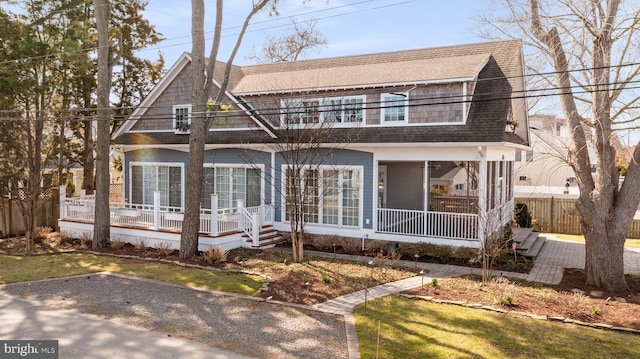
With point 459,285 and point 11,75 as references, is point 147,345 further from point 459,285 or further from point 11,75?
point 11,75

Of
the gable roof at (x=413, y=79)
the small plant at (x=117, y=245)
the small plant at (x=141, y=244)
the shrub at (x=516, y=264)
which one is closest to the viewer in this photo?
the shrub at (x=516, y=264)

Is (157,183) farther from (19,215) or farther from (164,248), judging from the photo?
(19,215)

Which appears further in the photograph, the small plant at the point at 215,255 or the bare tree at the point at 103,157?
the bare tree at the point at 103,157

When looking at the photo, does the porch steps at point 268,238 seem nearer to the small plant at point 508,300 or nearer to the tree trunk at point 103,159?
the tree trunk at point 103,159

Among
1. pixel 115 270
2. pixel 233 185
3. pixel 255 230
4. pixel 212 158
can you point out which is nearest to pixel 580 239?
pixel 255 230

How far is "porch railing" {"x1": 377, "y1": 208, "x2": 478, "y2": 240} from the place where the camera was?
1448 centimetres

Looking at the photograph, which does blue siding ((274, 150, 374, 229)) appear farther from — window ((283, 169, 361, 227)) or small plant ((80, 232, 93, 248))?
small plant ((80, 232, 93, 248))

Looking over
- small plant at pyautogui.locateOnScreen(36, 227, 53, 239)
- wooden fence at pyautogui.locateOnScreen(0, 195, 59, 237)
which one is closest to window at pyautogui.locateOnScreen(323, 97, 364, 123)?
small plant at pyautogui.locateOnScreen(36, 227, 53, 239)

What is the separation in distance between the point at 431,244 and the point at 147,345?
31.7ft

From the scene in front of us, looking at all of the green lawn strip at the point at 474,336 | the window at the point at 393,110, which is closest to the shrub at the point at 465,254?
the green lawn strip at the point at 474,336

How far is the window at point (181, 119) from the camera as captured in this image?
19.1 m

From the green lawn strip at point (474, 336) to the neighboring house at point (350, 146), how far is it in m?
4.49

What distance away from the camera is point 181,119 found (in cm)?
1938

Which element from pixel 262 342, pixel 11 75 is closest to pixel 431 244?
pixel 262 342
